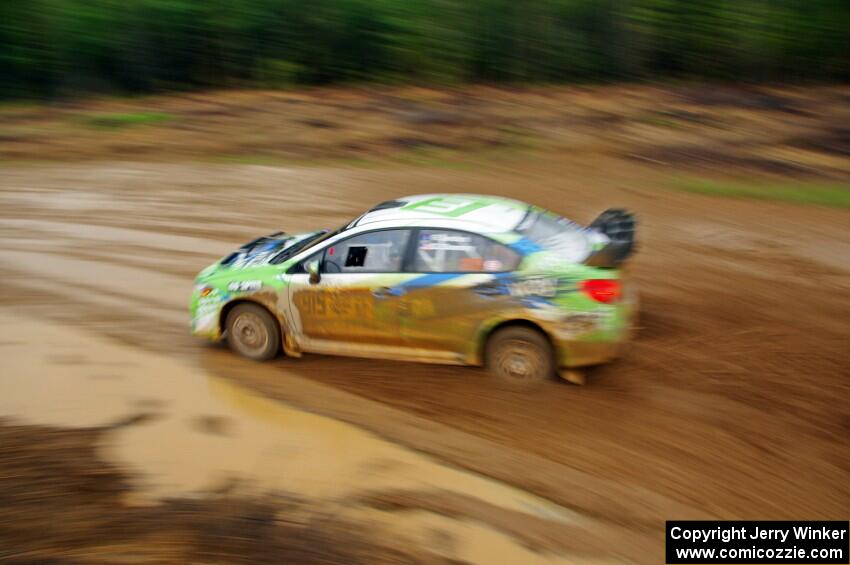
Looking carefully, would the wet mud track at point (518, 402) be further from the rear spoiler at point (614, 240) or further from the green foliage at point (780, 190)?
the green foliage at point (780, 190)

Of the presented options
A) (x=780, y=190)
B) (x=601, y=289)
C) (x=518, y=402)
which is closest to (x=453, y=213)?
(x=601, y=289)

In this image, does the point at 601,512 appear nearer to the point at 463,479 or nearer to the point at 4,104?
the point at 463,479

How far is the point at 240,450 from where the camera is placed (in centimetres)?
652

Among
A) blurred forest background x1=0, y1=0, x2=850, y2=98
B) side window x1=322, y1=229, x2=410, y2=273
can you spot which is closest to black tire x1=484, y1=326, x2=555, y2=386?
side window x1=322, y1=229, x2=410, y2=273

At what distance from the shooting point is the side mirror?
7.67 meters

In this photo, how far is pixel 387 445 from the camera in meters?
6.51

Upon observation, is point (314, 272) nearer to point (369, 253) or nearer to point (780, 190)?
point (369, 253)

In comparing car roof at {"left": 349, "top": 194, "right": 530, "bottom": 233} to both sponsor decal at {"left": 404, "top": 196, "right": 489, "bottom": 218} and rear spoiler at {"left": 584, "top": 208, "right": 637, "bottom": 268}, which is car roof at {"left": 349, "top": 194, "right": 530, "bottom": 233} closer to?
sponsor decal at {"left": 404, "top": 196, "right": 489, "bottom": 218}

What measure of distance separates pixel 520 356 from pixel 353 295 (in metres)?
1.54

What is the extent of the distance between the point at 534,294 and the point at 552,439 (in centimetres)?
121

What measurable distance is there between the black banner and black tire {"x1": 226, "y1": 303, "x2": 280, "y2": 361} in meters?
4.03

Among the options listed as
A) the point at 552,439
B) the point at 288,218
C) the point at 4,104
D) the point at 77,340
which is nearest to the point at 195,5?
the point at 4,104

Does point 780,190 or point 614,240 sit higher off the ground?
point 780,190

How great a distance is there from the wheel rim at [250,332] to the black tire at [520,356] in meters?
2.14
